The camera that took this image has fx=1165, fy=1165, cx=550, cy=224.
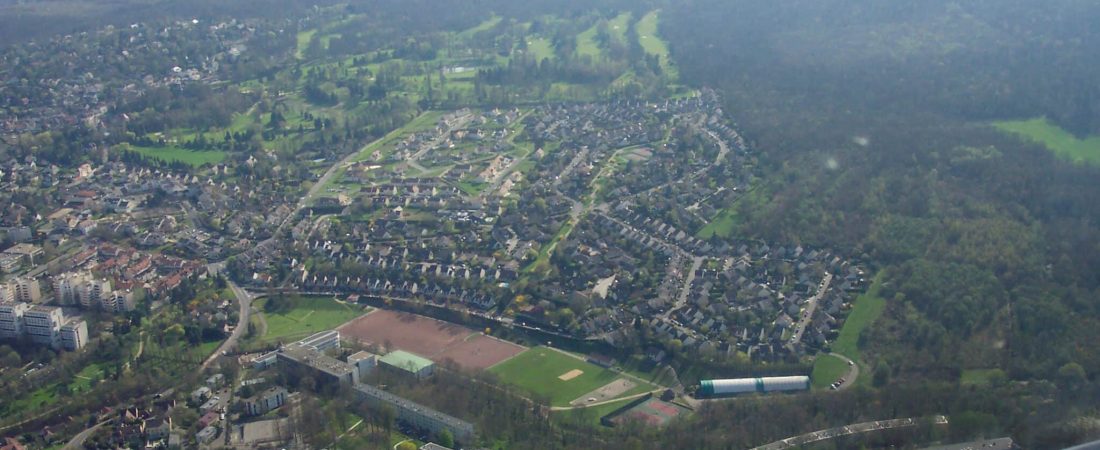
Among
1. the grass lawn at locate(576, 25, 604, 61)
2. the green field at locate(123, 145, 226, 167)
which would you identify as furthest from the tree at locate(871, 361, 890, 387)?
the grass lawn at locate(576, 25, 604, 61)

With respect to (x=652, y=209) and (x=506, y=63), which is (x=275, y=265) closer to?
(x=652, y=209)

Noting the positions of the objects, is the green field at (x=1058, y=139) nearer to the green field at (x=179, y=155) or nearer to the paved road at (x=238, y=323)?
the paved road at (x=238, y=323)

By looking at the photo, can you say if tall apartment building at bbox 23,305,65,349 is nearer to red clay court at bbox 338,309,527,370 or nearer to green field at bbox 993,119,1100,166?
red clay court at bbox 338,309,527,370

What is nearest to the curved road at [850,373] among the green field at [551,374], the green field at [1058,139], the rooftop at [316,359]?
the green field at [551,374]

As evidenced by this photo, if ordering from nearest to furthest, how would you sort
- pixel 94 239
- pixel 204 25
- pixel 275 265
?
pixel 275 265
pixel 94 239
pixel 204 25

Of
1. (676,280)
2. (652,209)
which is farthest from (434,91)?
(676,280)

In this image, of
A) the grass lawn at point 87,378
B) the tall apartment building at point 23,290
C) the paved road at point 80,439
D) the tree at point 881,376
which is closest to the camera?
the paved road at point 80,439
